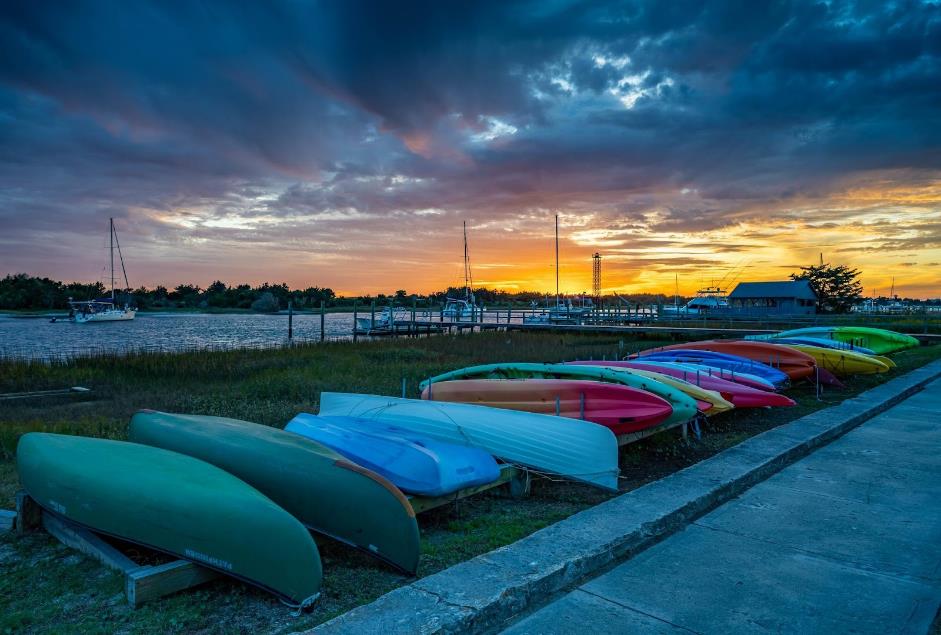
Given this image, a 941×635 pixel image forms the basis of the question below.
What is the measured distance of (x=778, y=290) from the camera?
159 feet

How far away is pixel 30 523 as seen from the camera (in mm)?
4148

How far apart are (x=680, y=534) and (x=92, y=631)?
11.0 feet

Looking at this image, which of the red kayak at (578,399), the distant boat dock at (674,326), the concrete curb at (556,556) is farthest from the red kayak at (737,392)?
the distant boat dock at (674,326)

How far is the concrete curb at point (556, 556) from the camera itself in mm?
2838

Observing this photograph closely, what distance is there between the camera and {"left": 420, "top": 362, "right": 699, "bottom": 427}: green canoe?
259 inches

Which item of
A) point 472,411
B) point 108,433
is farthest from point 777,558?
point 108,433

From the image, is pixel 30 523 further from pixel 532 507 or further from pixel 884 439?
pixel 884 439

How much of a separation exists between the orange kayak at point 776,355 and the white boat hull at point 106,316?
67.2m

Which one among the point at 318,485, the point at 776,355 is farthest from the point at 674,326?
the point at 318,485

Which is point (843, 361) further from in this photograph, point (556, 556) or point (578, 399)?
point (556, 556)

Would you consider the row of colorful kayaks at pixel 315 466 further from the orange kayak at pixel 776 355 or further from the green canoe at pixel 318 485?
the orange kayak at pixel 776 355

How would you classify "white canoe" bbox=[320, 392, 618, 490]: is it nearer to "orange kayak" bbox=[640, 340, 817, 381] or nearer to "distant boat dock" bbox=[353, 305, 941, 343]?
"orange kayak" bbox=[640, 340, 817, 381]

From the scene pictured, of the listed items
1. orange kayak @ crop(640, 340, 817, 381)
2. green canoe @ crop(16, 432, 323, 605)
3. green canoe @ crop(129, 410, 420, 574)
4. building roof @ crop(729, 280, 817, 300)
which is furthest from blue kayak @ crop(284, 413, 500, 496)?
building roof @ crop(729, 280, 817, 300)

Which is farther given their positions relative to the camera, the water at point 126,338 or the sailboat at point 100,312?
the sailboat at point 100,312
